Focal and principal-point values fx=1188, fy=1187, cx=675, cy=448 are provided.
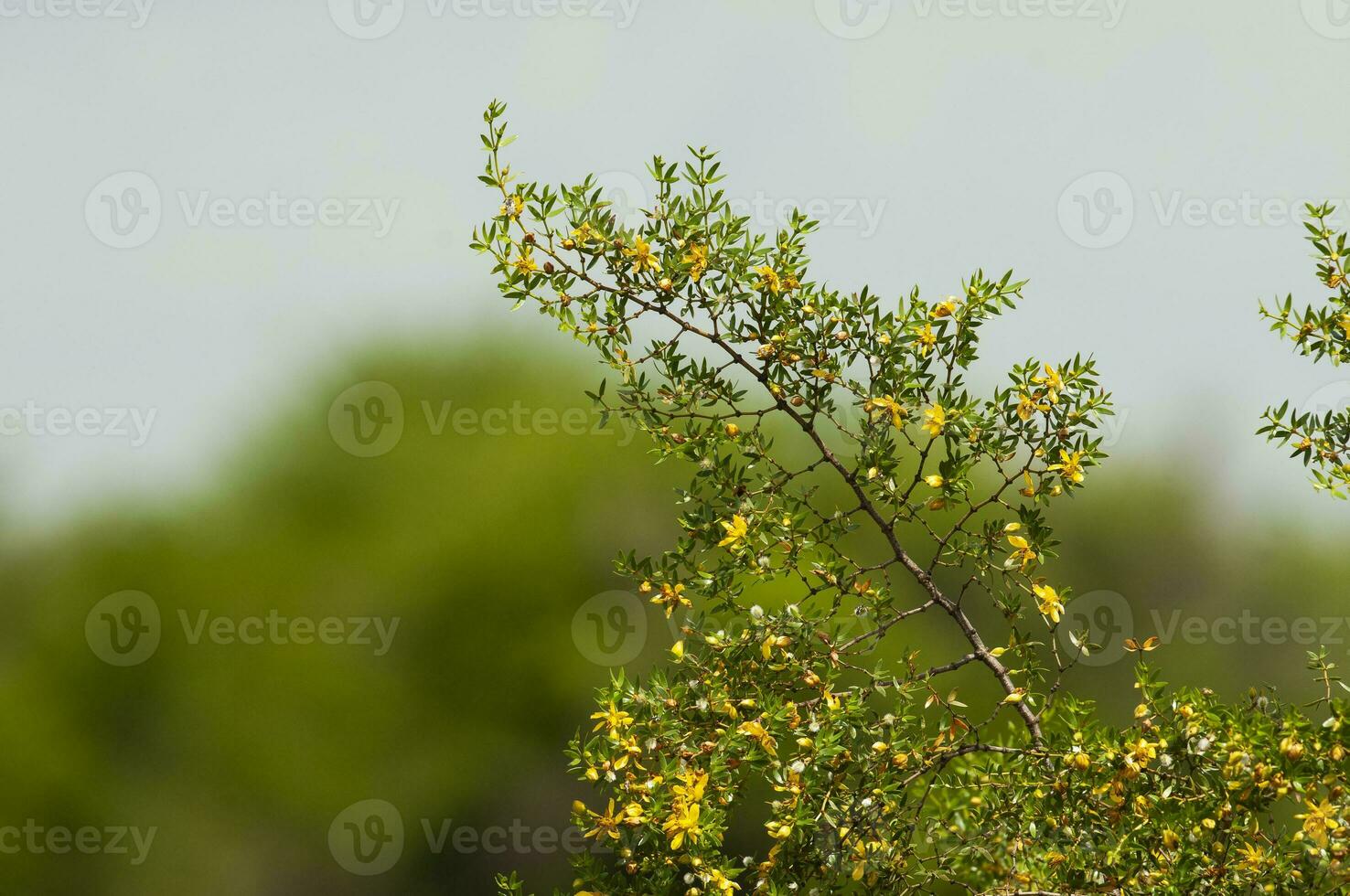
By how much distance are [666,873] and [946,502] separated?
4.68 ft

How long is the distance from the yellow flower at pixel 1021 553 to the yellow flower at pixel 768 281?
1053 mm

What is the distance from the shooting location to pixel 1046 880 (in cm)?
376

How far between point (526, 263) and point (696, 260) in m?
0.53

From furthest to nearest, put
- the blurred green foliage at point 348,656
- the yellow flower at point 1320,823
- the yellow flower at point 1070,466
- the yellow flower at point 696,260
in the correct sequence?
the blurred green foliage at point 348,656 < the yellow flower at point 696,260 < the yellow flower at point 1070,466 < the yellow flower at point 1320,823

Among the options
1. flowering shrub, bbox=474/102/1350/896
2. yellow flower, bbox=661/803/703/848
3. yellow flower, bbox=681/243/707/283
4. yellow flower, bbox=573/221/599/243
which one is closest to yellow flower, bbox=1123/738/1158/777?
flowering shrub, bbox=474/102/1350/896

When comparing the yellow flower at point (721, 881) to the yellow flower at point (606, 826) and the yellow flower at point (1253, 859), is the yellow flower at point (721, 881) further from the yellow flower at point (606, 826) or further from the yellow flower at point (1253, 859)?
the yellow flower at point (1253, 859)

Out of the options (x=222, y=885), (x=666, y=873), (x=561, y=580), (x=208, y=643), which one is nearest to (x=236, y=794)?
(x=222, y=885)

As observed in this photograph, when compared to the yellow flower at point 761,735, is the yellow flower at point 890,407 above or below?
above

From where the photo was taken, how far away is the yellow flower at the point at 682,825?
338 cm

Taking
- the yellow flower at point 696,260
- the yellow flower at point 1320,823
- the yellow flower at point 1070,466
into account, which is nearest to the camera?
the yellow flower at point 1320,823

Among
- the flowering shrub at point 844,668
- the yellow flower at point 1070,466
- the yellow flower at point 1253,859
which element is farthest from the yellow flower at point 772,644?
the yellow flower at point 1253,859

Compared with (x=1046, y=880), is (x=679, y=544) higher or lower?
higher

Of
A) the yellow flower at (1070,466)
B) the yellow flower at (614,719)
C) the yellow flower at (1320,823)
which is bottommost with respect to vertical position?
the yellow flower at (1320,823)

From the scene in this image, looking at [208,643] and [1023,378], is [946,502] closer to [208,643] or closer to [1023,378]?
[1023,378]
